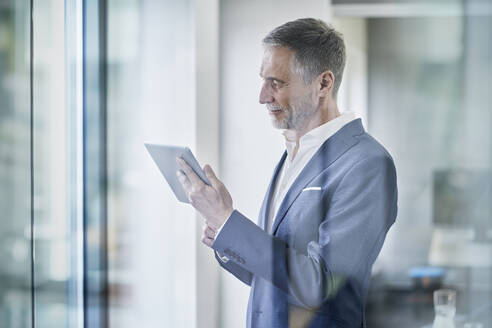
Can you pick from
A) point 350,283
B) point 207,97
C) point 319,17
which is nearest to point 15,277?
point 207,97

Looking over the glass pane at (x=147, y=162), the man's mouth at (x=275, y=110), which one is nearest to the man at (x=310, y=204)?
the man's mouth at (x=275, y=110)

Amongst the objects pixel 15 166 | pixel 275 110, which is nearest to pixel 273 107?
pixel 275 110

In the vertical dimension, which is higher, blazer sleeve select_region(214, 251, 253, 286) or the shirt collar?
the shirt collar

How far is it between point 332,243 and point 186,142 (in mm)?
371

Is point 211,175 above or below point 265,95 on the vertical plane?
below

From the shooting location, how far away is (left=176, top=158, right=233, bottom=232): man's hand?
0.93 metres

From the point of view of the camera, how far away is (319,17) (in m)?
0.91

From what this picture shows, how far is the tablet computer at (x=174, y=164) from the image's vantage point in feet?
3.21

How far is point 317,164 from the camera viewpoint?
0.93m

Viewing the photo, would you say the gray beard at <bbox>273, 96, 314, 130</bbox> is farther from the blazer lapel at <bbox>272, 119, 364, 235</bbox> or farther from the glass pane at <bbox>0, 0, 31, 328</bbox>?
the glass pane at <bbox>0, 0, 31, 328</bbox>

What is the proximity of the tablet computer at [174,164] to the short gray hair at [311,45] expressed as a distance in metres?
0.24

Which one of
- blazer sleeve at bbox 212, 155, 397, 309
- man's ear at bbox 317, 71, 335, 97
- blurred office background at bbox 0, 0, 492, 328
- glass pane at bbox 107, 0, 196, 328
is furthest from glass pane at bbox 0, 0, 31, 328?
man's ear at bbox 317, 71, 335, 97

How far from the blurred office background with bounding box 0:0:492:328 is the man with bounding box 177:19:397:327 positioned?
0.02m

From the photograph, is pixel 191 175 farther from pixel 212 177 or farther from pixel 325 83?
pixel 325 83
